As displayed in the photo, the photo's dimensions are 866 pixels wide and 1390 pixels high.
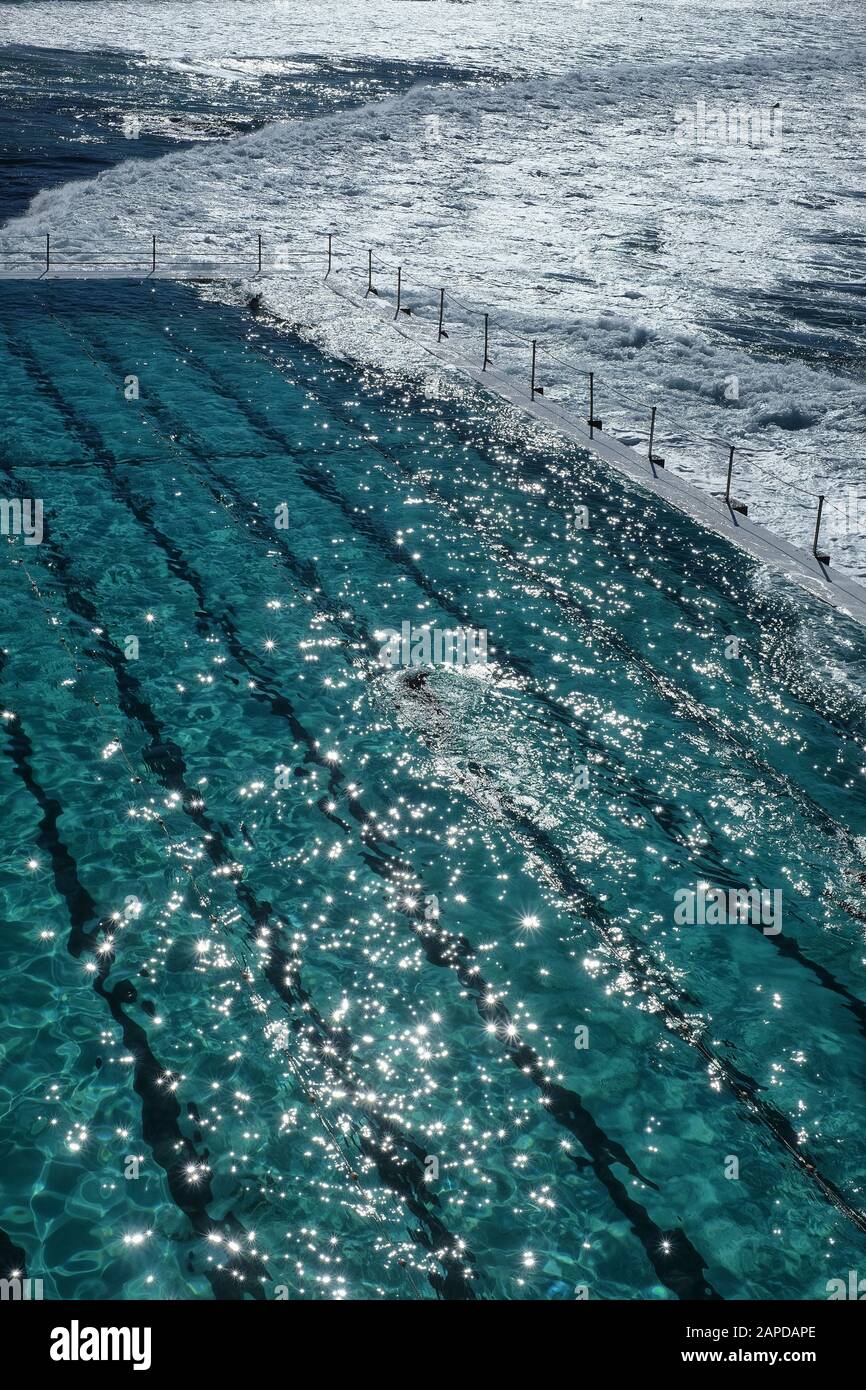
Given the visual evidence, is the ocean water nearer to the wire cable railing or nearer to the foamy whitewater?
the wire cable railing

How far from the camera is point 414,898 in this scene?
8445 mm

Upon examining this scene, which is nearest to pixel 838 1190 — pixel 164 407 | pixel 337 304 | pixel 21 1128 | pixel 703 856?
pixel 703 856

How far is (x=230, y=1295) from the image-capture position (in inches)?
232

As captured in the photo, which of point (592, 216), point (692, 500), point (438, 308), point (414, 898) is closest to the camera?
point (414, 898)

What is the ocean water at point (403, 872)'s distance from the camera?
636 centimetres

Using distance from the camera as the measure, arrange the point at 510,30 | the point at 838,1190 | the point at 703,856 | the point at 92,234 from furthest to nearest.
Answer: the point at 510,30, the point at 92,234, the point at 703,856, the point at 838,1190

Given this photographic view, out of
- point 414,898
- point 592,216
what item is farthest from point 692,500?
point 592,216

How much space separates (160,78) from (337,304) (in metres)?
32.4

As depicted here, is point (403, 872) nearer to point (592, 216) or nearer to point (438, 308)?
point (438, 308)

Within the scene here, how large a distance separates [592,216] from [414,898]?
2568 cm

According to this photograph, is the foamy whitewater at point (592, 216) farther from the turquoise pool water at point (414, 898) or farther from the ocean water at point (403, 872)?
the turquoise pool water at point (414, 898)

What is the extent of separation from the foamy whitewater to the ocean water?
3.29 meters

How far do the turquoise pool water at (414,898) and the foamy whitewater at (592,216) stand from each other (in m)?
4.01

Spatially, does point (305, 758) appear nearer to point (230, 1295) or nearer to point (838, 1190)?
point (230, 1295)
